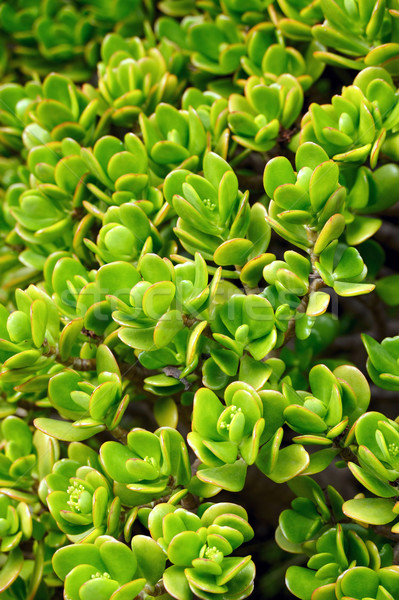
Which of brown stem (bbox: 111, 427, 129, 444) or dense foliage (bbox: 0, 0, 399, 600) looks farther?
brown stem (bbox: 111, 427, 129, 444)

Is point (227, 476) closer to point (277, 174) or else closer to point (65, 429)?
point (65, 429)

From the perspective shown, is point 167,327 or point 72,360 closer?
point 167,327

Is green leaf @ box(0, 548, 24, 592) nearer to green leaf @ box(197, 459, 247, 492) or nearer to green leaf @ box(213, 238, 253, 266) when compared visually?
green leaf @ box(197, 459, 247, 492)

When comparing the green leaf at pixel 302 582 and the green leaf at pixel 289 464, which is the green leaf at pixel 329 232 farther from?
the green leaf at pixel 302 582

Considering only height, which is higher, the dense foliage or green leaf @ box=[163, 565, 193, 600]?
the dense foliage

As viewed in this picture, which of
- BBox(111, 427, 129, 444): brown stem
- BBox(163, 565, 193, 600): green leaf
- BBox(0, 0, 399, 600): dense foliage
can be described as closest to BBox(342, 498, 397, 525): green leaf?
BBox(0, 0, 399, 600): dense foliage

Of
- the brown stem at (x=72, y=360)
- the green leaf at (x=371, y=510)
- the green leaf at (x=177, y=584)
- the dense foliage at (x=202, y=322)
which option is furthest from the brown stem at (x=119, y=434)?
the green leaf at (x=371, y=510)

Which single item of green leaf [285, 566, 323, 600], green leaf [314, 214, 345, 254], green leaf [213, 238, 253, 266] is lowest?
green leaf [285, 566, 323, 600]

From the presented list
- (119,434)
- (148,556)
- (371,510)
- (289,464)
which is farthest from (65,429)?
(371,510)

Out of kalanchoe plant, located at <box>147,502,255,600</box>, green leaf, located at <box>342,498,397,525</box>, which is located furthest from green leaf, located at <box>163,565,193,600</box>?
green leaf, located at <box>342,498,397,525</box>
